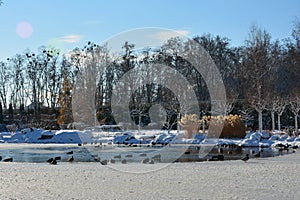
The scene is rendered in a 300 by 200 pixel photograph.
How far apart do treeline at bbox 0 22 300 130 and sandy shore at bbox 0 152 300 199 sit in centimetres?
2125

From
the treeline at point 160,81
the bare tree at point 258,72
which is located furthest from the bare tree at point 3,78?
the bare tree at point 258,72

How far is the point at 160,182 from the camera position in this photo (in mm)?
11570

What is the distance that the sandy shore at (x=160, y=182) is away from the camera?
9.59 metres

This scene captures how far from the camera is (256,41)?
136 feet

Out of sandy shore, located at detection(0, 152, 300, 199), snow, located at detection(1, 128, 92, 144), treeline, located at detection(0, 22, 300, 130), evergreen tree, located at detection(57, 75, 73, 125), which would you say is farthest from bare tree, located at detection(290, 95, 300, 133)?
evergreen tree, located at detection(57, 75, 73, 125)

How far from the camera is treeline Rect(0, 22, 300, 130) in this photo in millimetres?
39469

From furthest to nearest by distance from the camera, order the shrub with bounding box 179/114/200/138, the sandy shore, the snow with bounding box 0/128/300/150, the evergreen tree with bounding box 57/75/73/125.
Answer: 1. the evergreen tree with bounding box 57/75/73/125
2. the shrub with bounding box 179/114/200/138
3. the snow with bounding box 0/128/300/150
4. the sandy shore

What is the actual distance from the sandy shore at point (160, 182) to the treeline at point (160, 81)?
2125 cm

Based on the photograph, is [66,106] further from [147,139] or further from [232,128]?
[232,128]

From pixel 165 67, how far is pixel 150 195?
3637 centimetres

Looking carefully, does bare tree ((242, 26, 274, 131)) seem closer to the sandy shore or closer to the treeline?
the treeline

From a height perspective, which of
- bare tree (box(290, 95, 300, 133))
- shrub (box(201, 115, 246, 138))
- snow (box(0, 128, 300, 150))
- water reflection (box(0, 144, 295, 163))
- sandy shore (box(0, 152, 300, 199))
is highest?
bare tree (box(290, 95, 300, 133))

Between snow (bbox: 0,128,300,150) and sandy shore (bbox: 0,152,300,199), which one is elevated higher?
snow (bbox: 0,128,300,150)

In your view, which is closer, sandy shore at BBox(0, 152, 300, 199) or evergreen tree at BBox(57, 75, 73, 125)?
sandy shore at BBox(0, 152, 300, 199)
